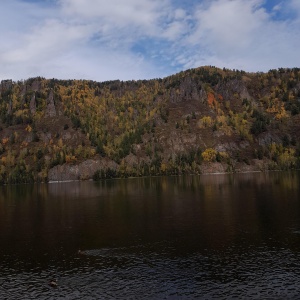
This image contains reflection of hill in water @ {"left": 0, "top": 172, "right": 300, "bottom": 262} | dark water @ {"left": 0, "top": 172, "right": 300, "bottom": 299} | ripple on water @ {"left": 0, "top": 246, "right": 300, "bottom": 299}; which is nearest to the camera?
ripple on water @ {"left": 0, "top": 246, "right": 300, "bottom": 299}

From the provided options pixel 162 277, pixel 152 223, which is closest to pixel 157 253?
pixel 162 277

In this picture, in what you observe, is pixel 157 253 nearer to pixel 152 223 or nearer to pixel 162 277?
pixel 162 277

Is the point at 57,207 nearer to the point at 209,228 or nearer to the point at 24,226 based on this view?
the point at 24,226

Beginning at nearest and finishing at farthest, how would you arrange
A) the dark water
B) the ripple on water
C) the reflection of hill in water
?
the ripple on water
the dark water
the reflection of hill in water

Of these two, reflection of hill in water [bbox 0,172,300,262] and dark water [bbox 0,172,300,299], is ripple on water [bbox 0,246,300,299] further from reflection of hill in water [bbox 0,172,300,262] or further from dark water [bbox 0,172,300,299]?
reflection of hill in water [bbox 0,172,300,262]

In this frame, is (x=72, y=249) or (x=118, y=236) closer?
(x=72, y=249)

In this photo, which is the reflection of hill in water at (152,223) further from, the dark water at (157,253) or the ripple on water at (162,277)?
the ripple on water at (162,277)

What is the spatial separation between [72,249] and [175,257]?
19.5m

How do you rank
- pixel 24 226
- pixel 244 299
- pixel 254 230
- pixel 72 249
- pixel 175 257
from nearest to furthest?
A: pixel 244 299 < pixel 175 257 < pixel 72 249 < pixel 254 230 < pixel 24 226

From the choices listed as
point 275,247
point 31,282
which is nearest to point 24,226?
point 31,282

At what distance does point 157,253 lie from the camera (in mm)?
58906

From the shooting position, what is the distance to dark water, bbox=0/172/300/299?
143ft

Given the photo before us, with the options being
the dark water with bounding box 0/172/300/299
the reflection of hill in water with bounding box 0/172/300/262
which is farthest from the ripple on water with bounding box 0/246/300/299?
the reflection of hill in water with bounding box 0/172/300/262

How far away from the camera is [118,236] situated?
7312 cm
